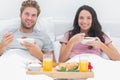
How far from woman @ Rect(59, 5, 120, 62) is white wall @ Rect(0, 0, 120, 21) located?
0.26m

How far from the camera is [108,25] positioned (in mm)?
2902

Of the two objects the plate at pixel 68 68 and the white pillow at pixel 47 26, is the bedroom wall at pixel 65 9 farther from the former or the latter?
the plate at pixel 68 68

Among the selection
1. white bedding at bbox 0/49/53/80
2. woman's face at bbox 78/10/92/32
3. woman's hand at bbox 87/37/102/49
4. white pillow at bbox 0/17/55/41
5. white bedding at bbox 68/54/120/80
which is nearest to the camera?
white bedding at bbox 0/49/53/80

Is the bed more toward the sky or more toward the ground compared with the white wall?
more toward the ground

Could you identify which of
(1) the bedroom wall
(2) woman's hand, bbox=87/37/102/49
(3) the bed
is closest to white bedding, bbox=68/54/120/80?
(3) the bed

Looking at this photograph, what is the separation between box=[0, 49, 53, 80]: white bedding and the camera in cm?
177

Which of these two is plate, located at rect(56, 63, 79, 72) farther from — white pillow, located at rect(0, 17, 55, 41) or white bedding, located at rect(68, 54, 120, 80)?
white pillow, located at rect(0, 17, 55, 41)

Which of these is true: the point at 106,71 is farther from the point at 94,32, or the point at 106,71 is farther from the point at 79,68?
the point at 94,32

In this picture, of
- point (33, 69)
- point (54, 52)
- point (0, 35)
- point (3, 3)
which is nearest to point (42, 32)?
point (54, 52)

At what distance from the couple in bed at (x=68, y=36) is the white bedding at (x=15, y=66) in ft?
0.25

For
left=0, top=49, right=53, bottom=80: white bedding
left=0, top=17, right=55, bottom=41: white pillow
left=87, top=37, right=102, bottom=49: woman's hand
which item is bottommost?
left=0, top=49, right=53, bottom=80: white bedding

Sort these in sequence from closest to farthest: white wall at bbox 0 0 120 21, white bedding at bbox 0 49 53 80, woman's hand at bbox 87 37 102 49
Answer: white bedding at bbox 0 49 53 80 → woman's hand at bbox 87 37 102 49 → white wall at bbox 0 0 120 21

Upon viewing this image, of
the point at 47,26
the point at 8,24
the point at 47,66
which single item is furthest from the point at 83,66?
the point at 8,24

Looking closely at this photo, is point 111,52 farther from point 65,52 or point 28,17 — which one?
point 28,17
